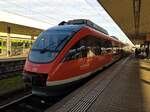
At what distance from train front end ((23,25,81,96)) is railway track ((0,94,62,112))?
2.00 feet

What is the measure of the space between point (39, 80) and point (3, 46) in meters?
38.5

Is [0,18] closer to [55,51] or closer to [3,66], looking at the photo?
[3,66]

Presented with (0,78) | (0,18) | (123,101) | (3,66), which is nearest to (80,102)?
(123,101)

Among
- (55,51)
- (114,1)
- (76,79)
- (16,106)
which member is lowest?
(16,106)

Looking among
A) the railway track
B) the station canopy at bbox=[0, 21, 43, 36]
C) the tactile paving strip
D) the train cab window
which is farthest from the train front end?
the station canopy at bbox=[0, 21, 43, 36]

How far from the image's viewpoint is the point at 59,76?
9.56 m

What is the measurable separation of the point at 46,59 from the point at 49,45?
841 millimetres

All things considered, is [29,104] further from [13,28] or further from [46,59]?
[13,28]

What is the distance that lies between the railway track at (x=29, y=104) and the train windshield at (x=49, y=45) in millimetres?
1639

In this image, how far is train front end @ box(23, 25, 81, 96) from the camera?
930cm

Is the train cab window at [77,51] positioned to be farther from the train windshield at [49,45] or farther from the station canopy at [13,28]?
the station canopy at [13,28]

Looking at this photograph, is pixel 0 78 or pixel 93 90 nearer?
pixel 93 90

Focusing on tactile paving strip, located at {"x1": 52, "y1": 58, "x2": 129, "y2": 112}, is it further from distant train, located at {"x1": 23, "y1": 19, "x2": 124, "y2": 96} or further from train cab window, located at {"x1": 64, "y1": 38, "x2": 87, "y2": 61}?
train cab window, located at {"x1": 64, "y1": 38, "x2": 87, "y2": 61}

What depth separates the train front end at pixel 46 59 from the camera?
9305 mm
